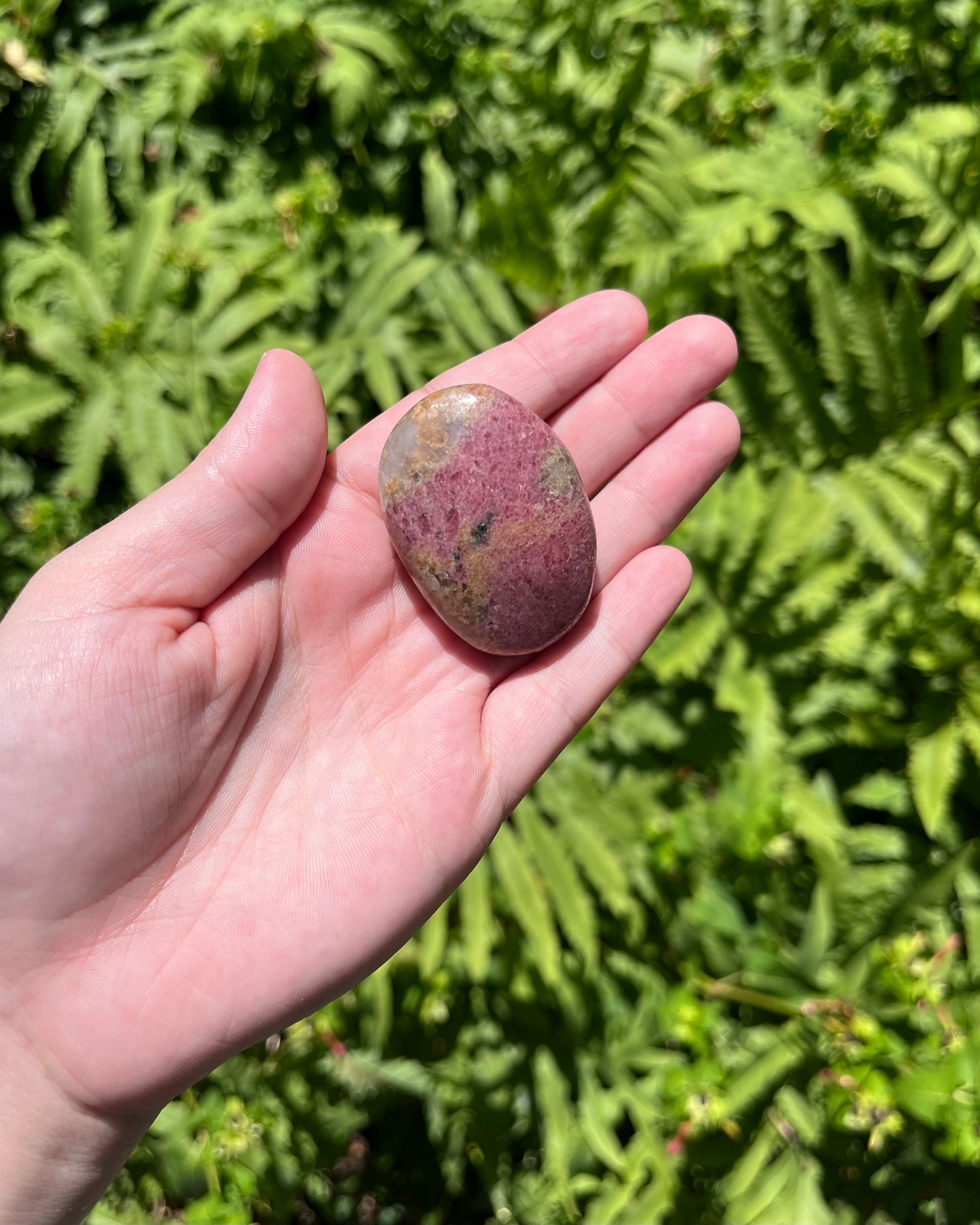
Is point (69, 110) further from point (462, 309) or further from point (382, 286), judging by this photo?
point (462, 309)

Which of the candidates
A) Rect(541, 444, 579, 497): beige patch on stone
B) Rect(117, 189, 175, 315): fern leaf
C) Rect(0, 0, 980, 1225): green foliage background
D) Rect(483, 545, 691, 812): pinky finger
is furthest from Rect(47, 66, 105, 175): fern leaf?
Rect(483, 545, 691, 812): pinky finger

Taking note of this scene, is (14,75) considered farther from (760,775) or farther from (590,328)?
(760,775)

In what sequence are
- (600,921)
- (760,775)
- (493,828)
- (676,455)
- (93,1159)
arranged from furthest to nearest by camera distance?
(600,921) < (760,775) < (676,455) < (493,828) < (93,1159)

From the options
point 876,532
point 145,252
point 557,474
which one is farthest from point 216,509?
point 876,532

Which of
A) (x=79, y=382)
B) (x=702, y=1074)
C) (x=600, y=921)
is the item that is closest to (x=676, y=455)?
(x=600, y=921)

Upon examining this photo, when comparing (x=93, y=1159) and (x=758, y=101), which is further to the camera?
(x=758, y=101)
